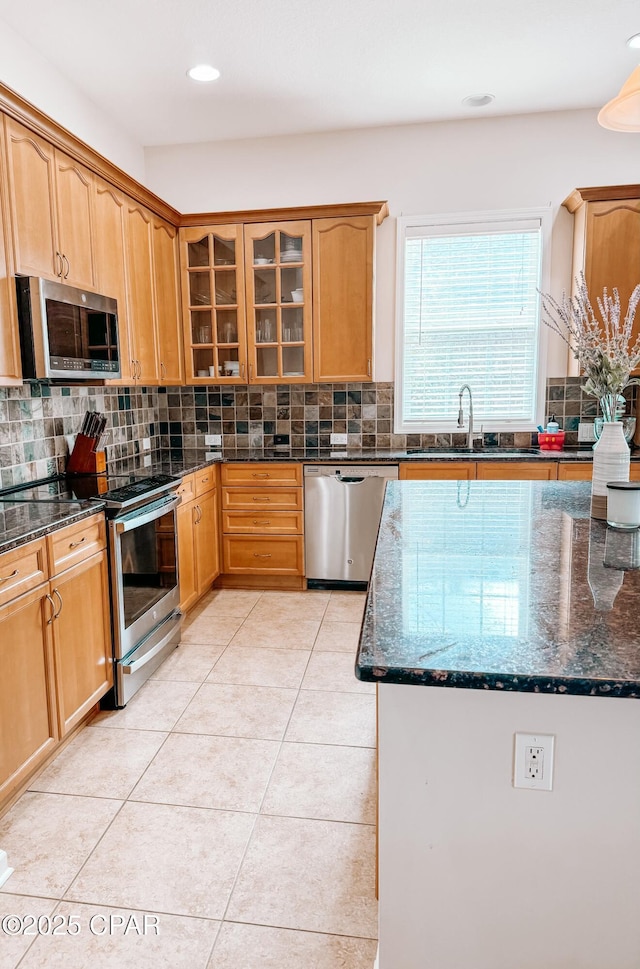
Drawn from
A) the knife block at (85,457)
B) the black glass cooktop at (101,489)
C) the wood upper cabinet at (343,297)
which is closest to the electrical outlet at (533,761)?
the black glass cooktop at (101,489)

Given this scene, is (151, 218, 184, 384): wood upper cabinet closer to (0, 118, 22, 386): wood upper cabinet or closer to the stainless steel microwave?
the stainless steel microwave

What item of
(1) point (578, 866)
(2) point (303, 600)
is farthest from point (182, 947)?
(2) point (303, 600)

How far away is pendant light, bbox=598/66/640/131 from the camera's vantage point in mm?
1735

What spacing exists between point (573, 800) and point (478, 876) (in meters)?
0.23

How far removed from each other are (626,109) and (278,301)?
2691 mm

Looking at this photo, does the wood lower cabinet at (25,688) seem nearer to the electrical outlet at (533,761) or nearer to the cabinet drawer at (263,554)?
the electrical outlet at (533,761)

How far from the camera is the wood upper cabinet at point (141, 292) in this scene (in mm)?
3584

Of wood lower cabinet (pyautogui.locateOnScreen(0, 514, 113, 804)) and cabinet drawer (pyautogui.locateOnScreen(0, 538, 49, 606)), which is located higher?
cabinet drawer (pyautogui.locateOnScreen(0, 538, 49, 606))

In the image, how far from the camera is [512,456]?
3.97m

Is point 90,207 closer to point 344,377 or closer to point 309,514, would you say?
point 344,377

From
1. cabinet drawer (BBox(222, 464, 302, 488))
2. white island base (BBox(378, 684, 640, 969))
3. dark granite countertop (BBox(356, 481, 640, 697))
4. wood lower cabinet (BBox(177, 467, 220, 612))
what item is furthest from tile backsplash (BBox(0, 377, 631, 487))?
white island base (BBox(378, 684, 640, 969))

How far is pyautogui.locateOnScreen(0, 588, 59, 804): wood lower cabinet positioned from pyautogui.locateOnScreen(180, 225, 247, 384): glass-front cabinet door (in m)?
2.49

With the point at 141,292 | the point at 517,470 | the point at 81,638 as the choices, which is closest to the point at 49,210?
the point at 141,292

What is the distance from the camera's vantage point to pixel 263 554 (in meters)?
4.28
